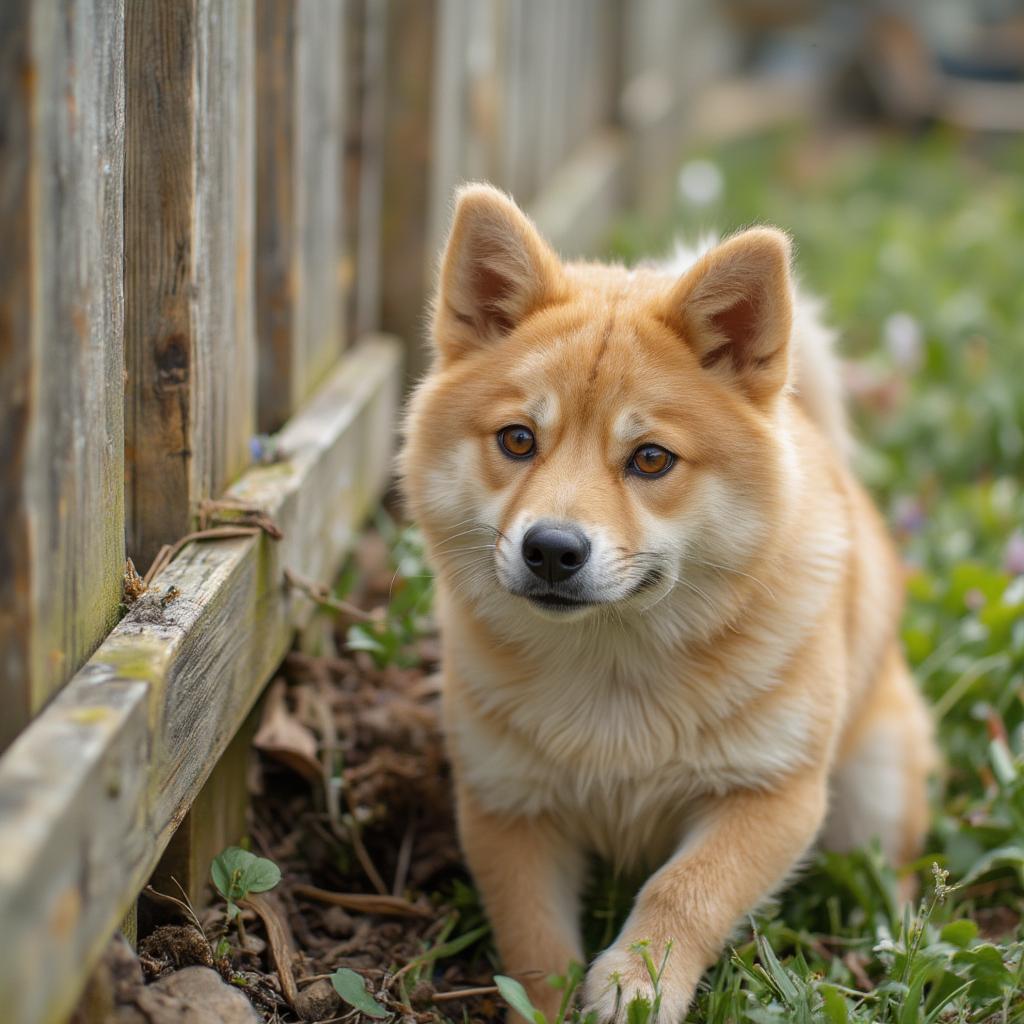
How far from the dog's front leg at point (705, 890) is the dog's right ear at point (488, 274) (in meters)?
1.10

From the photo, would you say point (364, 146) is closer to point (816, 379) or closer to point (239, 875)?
point (816, 379)

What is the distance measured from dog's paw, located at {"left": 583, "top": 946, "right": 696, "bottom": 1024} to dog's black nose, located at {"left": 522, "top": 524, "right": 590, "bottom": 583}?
27.8 inches

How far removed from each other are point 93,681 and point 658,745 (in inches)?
46.5

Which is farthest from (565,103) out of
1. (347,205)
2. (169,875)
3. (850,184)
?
(169,875)

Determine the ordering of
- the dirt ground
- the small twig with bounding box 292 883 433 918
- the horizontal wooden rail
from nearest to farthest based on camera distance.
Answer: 1. the horizontal wooden rail
2. the dirt ground
3. the small twig with bounding box 292 883 433 918

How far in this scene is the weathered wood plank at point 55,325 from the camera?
1649mm

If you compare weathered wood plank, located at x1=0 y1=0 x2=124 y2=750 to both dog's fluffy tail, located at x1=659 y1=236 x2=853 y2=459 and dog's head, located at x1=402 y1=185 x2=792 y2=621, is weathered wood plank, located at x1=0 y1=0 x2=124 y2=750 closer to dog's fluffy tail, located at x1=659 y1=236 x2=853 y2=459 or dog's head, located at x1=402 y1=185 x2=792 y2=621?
dog's head, located at x1=402 y1=185 x2=792 y2=621

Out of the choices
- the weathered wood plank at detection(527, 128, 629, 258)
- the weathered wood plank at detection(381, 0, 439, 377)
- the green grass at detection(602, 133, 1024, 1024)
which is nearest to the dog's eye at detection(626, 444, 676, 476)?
the green grass at detection(602, 133, 1024, 1024)

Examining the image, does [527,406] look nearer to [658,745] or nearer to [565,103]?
[658,745]

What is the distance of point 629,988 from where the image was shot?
2.38m

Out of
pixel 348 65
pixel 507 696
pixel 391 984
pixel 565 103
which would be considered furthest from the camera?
pixel 565 103

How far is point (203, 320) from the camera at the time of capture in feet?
8.39

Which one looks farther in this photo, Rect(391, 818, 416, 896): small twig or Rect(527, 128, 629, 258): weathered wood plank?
Rect(527, 128, 629, 258): weathered wood plank

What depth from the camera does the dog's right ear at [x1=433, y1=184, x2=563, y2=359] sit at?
2.71 meters
